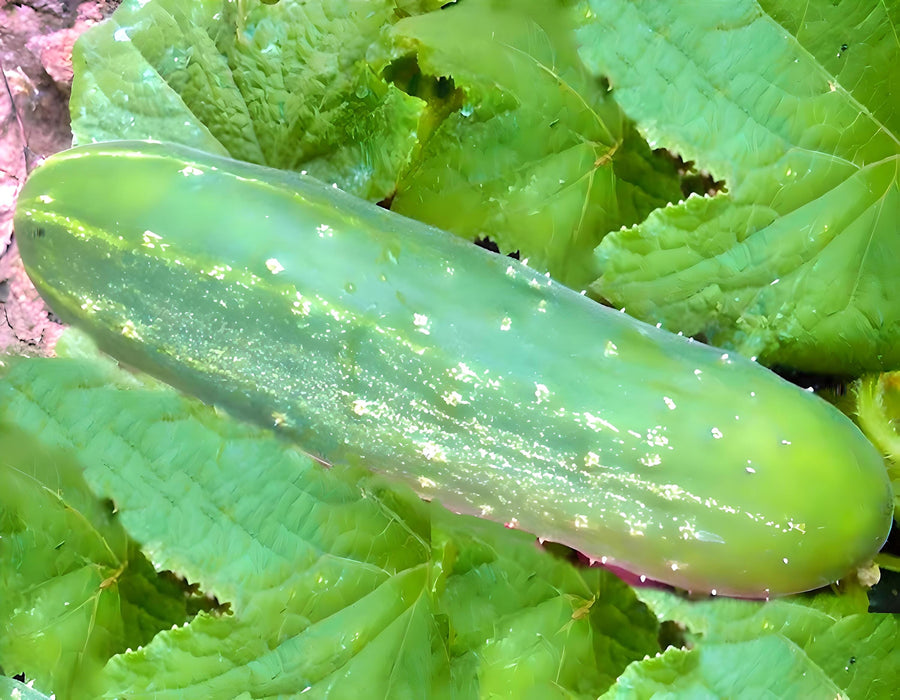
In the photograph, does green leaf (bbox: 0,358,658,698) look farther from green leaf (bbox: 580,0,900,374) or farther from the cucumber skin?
green leaf (bbox: 580,0,900,374)

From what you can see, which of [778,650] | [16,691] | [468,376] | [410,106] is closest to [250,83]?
[410,106]

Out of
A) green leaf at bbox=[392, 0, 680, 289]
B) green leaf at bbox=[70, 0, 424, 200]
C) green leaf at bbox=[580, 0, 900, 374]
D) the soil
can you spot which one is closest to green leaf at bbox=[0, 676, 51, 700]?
the soil

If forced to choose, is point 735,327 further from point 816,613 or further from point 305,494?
point 305,494

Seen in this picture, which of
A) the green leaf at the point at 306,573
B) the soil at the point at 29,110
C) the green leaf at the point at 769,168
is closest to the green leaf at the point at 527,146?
the green leaf at the point at 769,168

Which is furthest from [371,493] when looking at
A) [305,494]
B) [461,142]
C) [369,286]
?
[461,142]

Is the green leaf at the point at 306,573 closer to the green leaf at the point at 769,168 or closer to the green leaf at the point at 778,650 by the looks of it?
the green leaf at the point at 778,650
